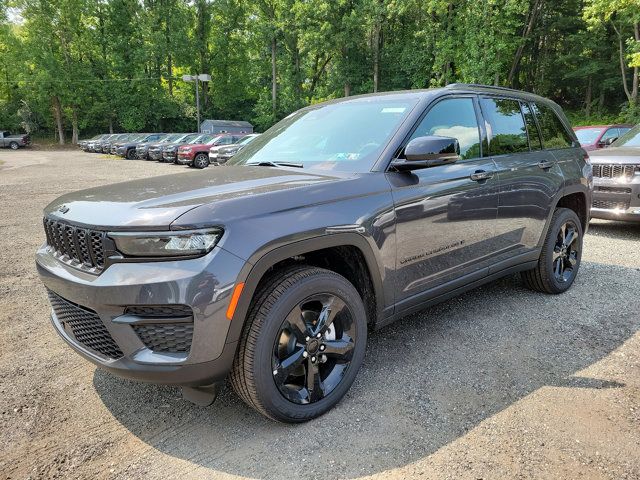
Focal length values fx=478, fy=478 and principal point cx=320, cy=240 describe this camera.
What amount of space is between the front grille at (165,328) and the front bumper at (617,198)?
6.82 meters

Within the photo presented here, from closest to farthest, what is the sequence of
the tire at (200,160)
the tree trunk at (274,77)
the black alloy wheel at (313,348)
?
1. the black alloy wheel at (313,348)
2. the tire at (200,160)
3. the tree trunk at (274,77)

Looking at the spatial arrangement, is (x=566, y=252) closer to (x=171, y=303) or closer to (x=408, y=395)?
(x=408, y=395)

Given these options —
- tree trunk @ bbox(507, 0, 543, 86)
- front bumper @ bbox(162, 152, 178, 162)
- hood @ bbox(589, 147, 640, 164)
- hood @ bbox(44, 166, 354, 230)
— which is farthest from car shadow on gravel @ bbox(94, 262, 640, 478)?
tree trunk @ bbox(507, 0, 543, 86)

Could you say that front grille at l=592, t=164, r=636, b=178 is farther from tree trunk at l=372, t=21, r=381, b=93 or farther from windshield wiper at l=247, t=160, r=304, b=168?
tree trunk at l=372, t=21, r=381, b=93

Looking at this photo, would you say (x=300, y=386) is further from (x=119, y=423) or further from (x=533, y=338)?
(x=533, y=338)

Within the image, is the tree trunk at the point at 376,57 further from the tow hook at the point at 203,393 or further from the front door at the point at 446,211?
the tow hook at the point at 203,393

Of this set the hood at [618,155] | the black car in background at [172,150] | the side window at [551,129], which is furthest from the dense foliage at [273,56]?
the side window at [551,129]

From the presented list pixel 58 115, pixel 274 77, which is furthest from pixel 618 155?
pixel 58 115

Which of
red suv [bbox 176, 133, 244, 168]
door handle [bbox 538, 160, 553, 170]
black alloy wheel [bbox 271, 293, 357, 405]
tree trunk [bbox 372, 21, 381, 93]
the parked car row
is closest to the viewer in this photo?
black alloy wheel [bbox 271, 293, 357, 405]

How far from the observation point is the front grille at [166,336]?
7.18ft

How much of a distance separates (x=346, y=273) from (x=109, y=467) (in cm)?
160

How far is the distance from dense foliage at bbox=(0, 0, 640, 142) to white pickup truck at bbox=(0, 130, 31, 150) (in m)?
3.71

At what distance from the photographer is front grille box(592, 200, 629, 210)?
6914mm

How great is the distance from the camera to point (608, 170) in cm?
716
